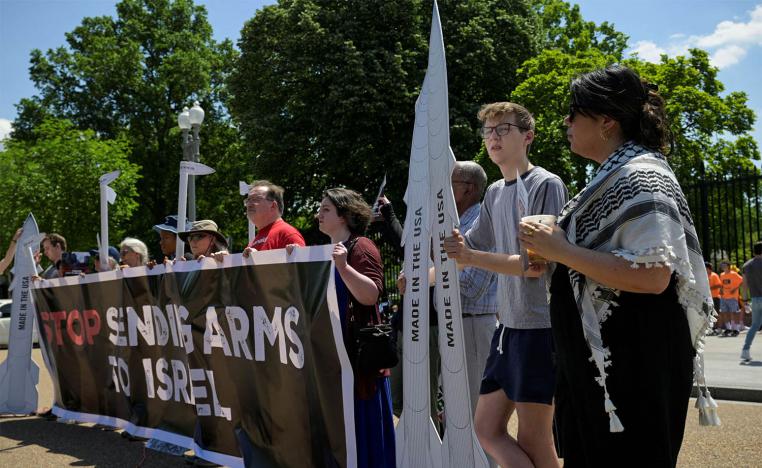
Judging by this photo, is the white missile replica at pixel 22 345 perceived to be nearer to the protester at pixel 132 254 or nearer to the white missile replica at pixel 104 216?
the white missile replica at pixel 104 216

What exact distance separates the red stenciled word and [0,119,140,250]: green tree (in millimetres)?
20197

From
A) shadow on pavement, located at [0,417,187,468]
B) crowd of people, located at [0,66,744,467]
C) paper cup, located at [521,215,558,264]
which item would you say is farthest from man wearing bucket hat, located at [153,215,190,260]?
paper cup, located at [521,215,558,264]

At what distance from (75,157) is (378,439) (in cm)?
2651

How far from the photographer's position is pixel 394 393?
22.6ft

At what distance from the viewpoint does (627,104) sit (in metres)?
2.25

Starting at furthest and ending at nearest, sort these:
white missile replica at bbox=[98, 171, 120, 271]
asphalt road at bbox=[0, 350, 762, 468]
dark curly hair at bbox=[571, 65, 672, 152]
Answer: white missile replica at bbox=[98, 171, 120, 271]
asphalt road at bbox=[0, 350, 762, 468]
dark curly hair at bbox=[571, 65, 672, 152]

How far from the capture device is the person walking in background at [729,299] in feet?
55.9

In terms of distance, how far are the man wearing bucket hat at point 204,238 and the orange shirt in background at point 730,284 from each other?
47.4ft

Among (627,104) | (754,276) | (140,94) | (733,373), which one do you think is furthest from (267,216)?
(140,94)

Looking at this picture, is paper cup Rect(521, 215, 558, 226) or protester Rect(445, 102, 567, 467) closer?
paper cup Rect(521, 215, 558, 226)

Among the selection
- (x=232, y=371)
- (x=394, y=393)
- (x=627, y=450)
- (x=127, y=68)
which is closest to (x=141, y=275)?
(x=232, y=371)

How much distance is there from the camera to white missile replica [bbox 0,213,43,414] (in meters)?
8.35

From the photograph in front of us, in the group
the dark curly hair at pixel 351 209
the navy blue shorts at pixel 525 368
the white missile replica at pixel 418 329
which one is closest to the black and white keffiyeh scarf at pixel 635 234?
the navy blue shorts at pixel 525 368

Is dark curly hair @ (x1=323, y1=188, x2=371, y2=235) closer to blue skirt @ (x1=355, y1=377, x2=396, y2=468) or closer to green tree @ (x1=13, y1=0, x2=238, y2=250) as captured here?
blue skirt @ (x1=355, y1=377, x2=396, y2=468)
